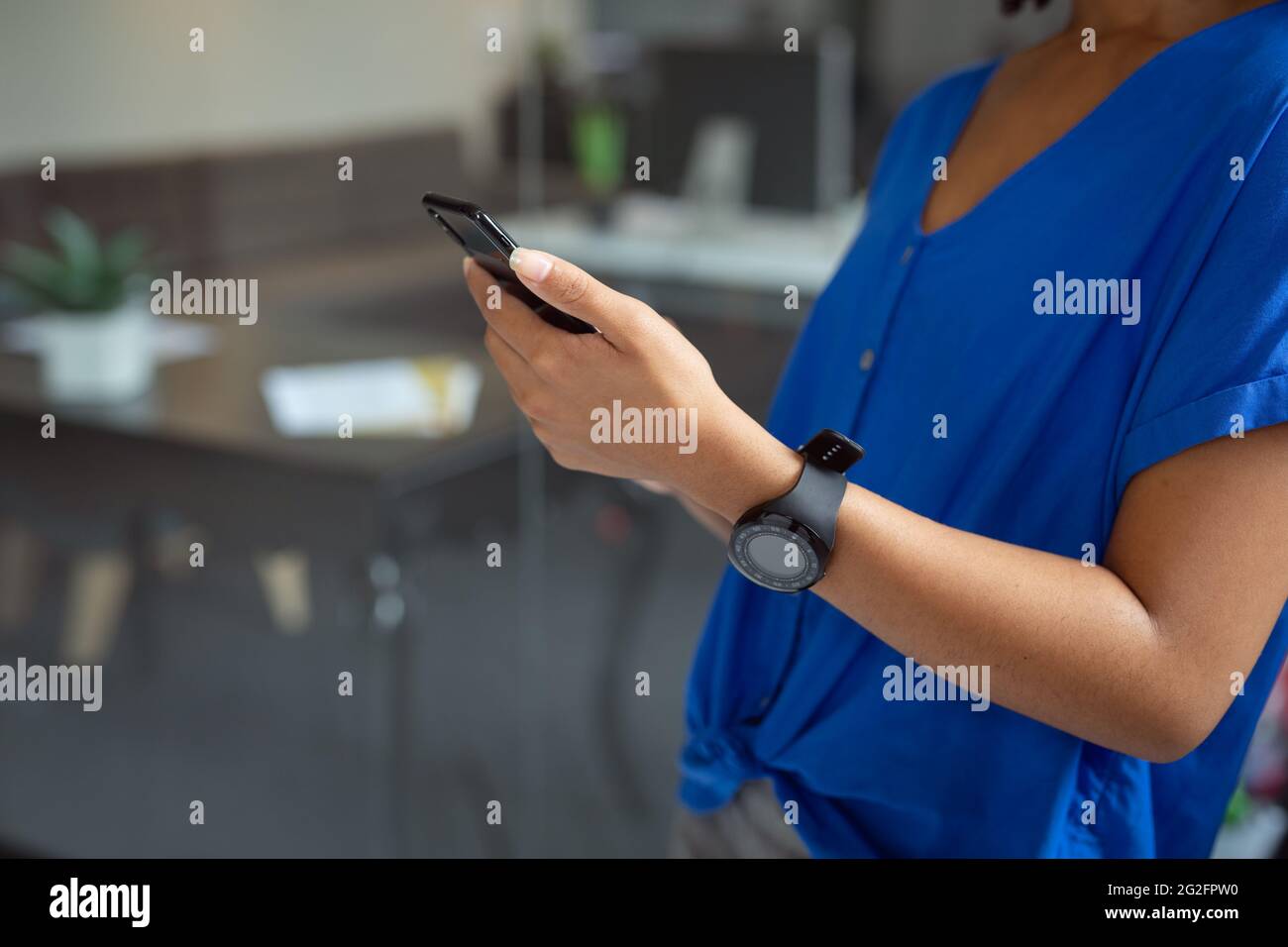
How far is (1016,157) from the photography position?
2.53ft

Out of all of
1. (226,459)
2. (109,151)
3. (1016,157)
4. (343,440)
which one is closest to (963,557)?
(1016,157)

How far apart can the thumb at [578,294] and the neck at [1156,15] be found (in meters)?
0.35

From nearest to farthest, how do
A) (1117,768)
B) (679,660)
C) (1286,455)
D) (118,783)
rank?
(1286,455) → (1117,768) → (679,660) → (118,783)

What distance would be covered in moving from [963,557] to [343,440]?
1.22 m

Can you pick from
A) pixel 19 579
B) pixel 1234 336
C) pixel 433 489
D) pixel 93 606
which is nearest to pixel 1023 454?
pixel 1234 336

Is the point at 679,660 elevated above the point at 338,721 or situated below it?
above

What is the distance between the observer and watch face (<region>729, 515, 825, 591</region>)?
64cm

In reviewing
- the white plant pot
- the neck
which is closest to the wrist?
the neck

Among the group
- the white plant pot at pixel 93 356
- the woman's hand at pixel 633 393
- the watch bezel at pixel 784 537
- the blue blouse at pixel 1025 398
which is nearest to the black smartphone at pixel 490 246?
the woman's hand at pixel 633 393

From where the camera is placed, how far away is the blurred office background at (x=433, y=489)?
1812mm

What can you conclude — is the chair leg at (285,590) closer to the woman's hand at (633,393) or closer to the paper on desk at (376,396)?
the paper on desk at (376,396)

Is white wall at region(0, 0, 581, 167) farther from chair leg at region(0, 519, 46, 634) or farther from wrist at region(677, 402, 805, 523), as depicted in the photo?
wrist at region(677, 402, 805, 523)

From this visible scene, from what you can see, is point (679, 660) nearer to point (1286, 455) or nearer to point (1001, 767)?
point (1001, 767)

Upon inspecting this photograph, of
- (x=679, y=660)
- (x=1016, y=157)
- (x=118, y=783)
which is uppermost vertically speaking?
(x=1016, y=157)
